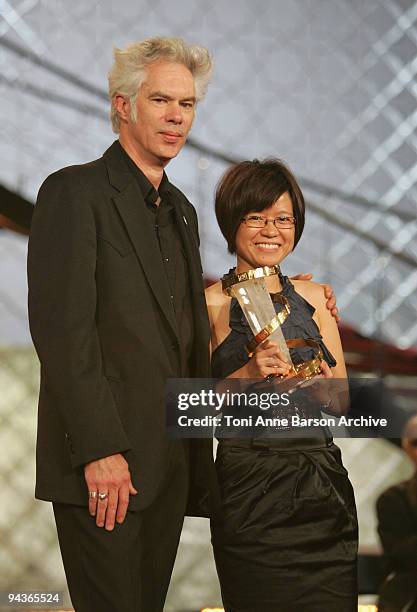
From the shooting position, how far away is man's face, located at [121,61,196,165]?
1516mm

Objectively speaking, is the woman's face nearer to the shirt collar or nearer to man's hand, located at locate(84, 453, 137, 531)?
the shirt collar

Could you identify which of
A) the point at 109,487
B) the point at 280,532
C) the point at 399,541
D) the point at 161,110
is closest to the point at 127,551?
the point at 109,487

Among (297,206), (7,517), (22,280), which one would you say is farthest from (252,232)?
(7,517)

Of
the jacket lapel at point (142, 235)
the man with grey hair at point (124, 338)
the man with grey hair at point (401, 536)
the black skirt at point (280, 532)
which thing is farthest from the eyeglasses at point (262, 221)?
the man with grey hair at point (401, 536)

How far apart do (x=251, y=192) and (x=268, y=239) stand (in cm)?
9

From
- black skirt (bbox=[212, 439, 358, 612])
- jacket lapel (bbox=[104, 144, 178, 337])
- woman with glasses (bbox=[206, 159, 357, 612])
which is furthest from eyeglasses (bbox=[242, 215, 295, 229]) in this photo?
black skirt (bbox=[212, 439, 358, 612])

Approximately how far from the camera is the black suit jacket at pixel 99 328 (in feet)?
4.51

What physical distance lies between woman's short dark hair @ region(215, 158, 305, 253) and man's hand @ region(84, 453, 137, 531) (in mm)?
506

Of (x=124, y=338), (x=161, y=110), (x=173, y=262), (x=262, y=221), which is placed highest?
(x=161, y=110)

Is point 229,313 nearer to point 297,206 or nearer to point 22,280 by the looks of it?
point 297,206

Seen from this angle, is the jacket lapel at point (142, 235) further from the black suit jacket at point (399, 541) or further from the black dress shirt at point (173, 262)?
the black suit jacket at point (399, 541)

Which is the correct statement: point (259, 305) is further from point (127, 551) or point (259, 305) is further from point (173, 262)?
point (127, 551)

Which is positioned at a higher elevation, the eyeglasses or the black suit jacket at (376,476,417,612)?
the eyeglasses

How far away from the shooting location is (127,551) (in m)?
1.45
